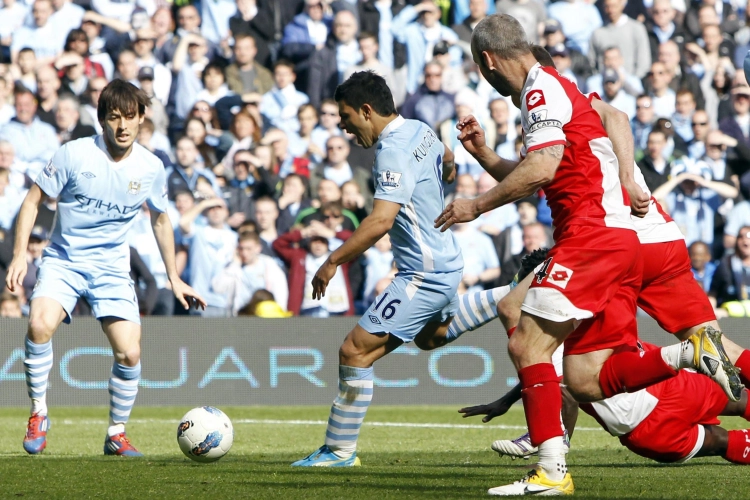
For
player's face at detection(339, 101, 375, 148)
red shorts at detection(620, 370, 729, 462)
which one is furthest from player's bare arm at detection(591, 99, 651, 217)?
player's face at detection(339, 101, 375, 148)

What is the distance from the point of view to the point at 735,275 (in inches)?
553

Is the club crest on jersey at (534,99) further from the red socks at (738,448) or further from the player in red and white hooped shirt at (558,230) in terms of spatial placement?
the red socks at (738,448)

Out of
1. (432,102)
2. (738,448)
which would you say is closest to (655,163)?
(432,102)

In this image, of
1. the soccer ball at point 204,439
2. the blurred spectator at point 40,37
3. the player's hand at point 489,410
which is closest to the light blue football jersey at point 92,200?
the soccer ball at point 204,439

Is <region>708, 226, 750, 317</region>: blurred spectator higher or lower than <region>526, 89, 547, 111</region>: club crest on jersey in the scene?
lower

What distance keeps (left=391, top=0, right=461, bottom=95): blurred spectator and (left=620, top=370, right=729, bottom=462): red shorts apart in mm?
10088

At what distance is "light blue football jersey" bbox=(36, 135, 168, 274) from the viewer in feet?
26.9

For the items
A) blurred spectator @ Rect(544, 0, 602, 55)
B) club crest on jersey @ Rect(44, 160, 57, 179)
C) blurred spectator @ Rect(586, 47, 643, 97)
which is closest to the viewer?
club crest on jersey @ Rect(44, 160, 57, 179)

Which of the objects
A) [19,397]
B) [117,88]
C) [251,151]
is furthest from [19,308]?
[117,88]

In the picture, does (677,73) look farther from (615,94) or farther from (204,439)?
(204,439)

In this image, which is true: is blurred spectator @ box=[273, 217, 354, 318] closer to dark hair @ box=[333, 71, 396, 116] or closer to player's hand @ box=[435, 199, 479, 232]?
dark hair @ box=[333, 71, 396, 116]

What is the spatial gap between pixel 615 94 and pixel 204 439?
1024cm

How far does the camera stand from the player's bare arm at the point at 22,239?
7789mm

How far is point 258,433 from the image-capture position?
9.98 meters
